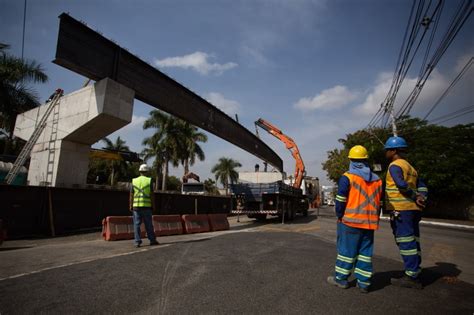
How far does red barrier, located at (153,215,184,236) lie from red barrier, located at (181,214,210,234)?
0.23 metres

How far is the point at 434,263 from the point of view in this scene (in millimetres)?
5098

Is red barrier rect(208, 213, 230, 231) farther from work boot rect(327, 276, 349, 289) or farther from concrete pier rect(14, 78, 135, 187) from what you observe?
work boot rect(327, 276, 349, 289)

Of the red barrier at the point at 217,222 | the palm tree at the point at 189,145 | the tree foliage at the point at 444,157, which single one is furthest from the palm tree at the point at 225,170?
the red barrier at the point at 217,222

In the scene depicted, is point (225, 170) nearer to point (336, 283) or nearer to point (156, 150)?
point (156, 150)

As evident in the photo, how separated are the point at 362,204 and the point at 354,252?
1.98 ft

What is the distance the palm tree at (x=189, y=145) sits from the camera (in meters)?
33.7

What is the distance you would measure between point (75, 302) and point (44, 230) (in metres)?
6.35

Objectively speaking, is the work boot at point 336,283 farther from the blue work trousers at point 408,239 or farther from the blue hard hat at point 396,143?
the blue hard hat at point 396,143

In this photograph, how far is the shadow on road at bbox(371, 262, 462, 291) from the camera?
3.58m

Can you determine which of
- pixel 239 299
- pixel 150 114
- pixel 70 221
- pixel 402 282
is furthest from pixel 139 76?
pixel 150 114

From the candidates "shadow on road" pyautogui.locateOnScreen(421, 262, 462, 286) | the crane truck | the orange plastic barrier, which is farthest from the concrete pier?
"shadow on road" pyautogui.locateOnScreen(421, 262, 462, 286)

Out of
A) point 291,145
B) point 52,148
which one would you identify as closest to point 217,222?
point 52,148

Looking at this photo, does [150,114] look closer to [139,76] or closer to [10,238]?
[139,76]

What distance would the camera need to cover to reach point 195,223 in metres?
9.46
